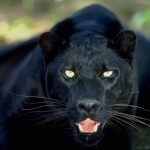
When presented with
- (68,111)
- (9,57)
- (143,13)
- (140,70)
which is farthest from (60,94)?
(143,13)

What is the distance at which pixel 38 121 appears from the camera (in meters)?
4.55

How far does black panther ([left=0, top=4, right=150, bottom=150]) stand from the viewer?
13.4ft

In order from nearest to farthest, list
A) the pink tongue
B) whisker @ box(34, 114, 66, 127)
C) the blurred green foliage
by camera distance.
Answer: the pink tongue
whisker @ box(34, 114, 66, 127)
the blurred green foliage

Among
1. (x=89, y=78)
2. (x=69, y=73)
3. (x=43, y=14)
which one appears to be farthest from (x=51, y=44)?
(x=43, y=14)

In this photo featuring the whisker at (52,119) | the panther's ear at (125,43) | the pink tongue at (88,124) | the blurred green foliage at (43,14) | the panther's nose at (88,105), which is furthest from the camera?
the blurred green foliage at (43,14)

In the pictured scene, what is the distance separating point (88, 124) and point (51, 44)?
510 mm

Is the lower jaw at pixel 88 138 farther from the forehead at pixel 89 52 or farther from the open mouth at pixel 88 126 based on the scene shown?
the forehead at pixel 89 52

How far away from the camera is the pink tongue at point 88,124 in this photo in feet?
13.2

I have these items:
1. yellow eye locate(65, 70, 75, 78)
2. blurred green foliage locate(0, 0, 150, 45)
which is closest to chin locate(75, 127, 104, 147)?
yellow eye locate(65, 70, 75, 78)

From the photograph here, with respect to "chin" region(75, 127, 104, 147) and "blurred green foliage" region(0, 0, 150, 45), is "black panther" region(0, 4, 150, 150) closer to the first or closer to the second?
"chin" region(75, 127, 104, 147)

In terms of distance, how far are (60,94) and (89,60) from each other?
0.25m

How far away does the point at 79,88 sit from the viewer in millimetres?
4035

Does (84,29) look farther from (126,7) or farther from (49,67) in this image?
(126,7)

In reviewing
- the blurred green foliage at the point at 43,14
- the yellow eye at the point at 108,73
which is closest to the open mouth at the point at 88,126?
the yellow eye at the point at 108,73
